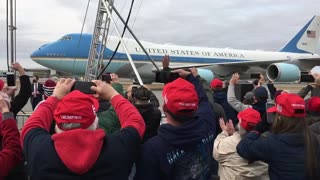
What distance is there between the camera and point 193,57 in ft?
81.7

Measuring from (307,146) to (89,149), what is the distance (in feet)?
5.25

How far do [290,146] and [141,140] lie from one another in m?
1.10

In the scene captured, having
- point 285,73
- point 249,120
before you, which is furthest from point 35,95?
point 249,120

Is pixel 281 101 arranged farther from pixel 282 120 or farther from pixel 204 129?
pixel 204 129

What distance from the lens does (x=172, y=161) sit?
2.30m

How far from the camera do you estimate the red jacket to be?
2.19 meters

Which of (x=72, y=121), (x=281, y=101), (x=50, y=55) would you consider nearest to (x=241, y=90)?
(x=281, y=101)

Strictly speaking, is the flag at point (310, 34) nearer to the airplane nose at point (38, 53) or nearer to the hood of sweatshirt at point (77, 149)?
the airplane nose at point (38, 53)

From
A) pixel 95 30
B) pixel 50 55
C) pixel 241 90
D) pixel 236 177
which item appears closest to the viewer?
pixel 236 177

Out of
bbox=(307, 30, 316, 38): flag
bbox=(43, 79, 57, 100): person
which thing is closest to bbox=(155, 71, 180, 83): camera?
bbox=(43, 79, 57, 100): person

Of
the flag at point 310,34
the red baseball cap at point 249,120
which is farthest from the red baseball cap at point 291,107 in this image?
the flag at point 310,34

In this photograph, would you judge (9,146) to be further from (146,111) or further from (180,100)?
(146,111)

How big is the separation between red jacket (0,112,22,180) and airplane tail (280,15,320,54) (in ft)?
104

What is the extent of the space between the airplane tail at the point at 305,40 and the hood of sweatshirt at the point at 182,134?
31269 millimetres
